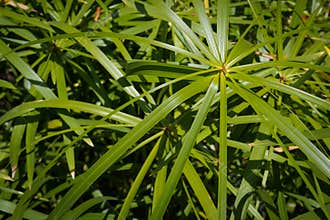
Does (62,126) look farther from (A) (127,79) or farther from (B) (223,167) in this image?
(B) (223,167)

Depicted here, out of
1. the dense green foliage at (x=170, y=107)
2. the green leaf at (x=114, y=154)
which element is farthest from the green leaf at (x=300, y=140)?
the green leaf at (x=114, y=154)

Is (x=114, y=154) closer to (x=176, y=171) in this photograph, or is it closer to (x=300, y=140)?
(x=176, y=171)

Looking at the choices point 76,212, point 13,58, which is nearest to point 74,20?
point 13,58

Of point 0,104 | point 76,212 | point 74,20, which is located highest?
point 74,20

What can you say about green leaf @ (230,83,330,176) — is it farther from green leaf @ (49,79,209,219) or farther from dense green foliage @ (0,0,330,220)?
green leaf @ (49,79,209,219)

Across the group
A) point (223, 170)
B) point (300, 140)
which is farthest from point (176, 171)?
point (300, 140)

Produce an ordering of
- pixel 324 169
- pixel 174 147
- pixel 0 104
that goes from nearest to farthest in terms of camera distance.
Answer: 1. pixel 324 169
2. pixel 174 147
3. pixel 0 104

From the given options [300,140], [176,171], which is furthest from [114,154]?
[300,140]

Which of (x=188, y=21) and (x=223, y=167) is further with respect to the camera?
(x=188, y=21)

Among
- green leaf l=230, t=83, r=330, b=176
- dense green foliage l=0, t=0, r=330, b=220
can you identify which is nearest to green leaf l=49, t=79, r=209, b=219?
dense green foliage l=0, t=0, r=330, b=220
